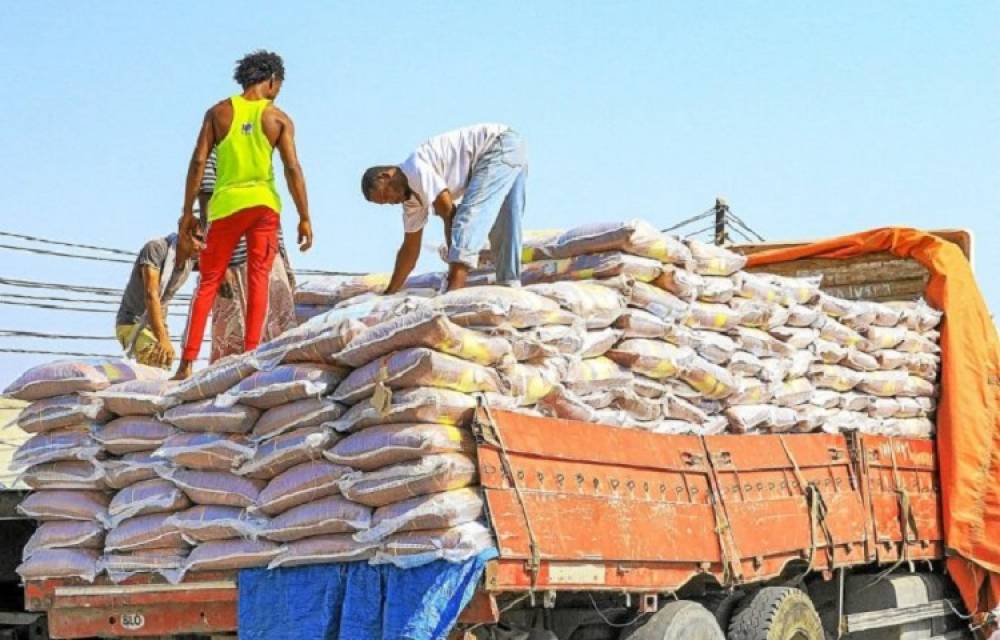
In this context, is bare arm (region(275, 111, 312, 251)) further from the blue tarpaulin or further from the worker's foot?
the blue tarpaulin

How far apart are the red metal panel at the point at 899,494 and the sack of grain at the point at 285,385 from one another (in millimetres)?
4016

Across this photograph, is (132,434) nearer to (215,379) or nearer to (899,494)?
(215,379)

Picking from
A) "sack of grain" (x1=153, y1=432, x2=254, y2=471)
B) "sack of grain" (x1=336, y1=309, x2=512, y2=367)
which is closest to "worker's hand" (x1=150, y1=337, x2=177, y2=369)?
"sack of grain" (x1=153, y1=432, x2=254, y2=471)

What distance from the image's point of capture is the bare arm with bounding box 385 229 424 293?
7312 millimetres

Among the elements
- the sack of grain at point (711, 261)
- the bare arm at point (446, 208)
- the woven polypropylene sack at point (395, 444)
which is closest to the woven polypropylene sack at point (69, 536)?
the woven polypropylene sack at point (395, 444)

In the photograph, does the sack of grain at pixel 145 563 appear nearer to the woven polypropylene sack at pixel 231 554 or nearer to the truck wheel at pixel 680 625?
the woven polypropylene sack at pixel 231 554

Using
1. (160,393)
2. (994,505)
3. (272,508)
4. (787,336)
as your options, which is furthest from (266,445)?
(994,505)

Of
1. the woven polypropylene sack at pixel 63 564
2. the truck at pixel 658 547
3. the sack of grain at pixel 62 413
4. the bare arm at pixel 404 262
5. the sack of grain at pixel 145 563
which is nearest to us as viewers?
the truck at pixel 658 547

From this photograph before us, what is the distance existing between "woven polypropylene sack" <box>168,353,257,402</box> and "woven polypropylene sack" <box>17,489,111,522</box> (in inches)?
24.1

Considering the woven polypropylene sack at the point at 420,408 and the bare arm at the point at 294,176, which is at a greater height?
the bare arm at the point at 294,176

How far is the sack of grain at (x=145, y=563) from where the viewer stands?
5605 millimetres

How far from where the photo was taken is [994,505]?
9258 millimetres

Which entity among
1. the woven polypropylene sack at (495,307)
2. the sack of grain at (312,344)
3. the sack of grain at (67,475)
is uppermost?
the woven polypropylene sack at (495,307)

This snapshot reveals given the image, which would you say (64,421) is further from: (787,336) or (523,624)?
(787,336)
